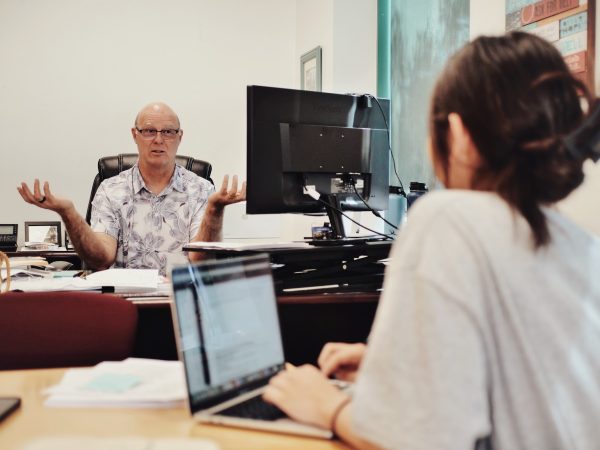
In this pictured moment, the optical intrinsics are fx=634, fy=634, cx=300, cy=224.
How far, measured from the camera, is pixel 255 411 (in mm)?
938

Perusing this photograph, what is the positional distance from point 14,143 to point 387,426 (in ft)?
12.8

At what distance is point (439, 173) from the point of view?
861 mm

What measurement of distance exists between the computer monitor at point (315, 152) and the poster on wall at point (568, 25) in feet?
1.97

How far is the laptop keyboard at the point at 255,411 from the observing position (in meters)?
0.92

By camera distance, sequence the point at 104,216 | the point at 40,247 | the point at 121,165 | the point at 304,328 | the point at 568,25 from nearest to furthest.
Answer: the point at 304,328
the point at 568,25
the point at 104,216
the point at 121,165
the point at 40,247

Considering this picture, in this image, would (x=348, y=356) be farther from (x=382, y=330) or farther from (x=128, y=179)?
(x=128, y=179)

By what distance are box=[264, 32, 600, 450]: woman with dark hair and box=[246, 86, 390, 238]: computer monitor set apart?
3.04 feet

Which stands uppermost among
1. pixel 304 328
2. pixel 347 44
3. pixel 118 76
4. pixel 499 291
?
pixel 347 44

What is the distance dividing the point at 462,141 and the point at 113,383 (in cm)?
68

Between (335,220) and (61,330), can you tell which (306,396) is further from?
(335,220)

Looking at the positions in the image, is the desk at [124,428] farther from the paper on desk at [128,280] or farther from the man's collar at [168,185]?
the man's collar at [168,185]

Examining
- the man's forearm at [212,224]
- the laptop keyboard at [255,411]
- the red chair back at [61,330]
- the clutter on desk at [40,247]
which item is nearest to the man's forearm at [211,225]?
the man's forearm at [212,224]

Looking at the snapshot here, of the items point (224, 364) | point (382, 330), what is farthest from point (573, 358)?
point (224, 364)

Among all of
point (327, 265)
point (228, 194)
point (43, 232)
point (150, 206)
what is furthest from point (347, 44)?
point (327, 265)
